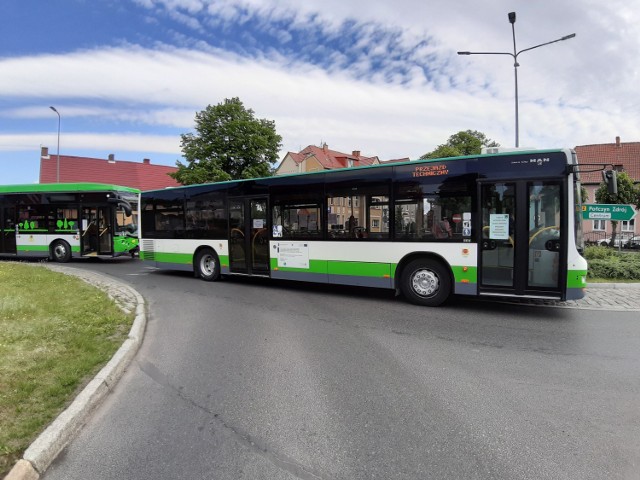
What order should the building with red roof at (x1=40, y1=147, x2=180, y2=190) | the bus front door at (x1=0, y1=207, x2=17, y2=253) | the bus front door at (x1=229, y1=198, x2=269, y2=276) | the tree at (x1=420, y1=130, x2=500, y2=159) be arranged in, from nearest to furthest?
the bus front door at (x1=229, y1=198, x2=269, y2=276) < the bus front door at (x1=0, y1=207, x2=17, y2=253) < the tree at (x1=420, y1=130, x2=500, y2=159) < the building with red roof at (x1=40, y1=147, x2=180, y2=190)

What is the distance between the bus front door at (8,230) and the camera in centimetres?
1798

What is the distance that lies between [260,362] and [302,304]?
12.3 ft

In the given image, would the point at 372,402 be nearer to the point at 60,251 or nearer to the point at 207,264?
the point at 207,264

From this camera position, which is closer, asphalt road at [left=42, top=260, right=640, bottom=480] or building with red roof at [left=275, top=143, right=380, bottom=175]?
asphalt road at [left=42, top=260, right=640, bottom=480]

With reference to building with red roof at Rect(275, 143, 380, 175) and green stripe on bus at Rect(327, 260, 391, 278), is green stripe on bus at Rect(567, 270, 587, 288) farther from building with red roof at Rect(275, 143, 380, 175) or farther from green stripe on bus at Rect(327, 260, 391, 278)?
building with red roof at Rect(275, 143, 380, 175)

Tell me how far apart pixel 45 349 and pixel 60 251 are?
14544mm

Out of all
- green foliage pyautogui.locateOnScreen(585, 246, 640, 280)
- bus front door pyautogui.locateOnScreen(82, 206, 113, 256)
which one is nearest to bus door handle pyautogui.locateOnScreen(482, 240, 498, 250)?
green foliage pyautogui.locateOnScreen(585, 246, 640, 280)

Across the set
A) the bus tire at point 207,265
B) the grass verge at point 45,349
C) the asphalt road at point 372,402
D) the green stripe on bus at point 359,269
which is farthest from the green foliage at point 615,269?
the grass verge at point 45,349

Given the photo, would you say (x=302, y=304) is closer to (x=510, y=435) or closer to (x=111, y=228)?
(x=510, y=435)

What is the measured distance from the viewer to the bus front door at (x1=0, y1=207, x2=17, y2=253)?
59.0 ft

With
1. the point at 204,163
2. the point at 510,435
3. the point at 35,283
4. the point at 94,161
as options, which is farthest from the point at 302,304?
the point at 94,161

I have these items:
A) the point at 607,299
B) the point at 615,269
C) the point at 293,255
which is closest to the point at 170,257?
the point at 293,255

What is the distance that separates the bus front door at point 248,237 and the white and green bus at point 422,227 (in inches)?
1.1

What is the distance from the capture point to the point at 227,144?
33.6 m
